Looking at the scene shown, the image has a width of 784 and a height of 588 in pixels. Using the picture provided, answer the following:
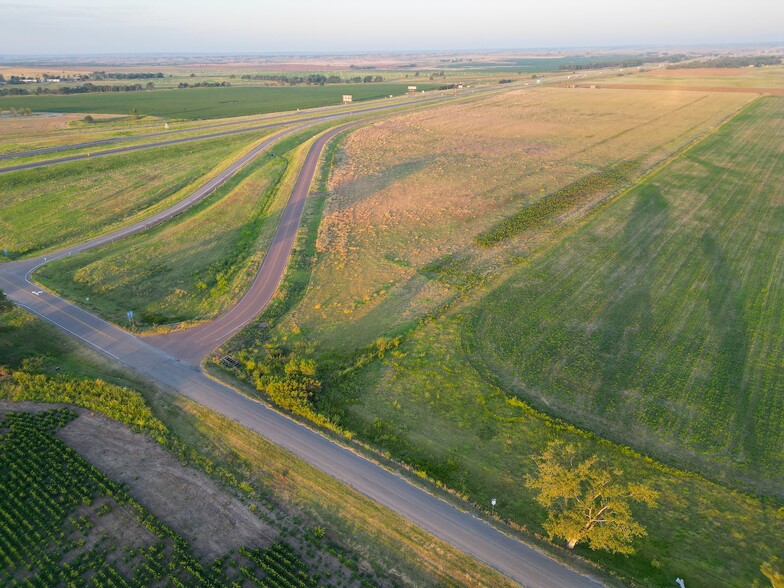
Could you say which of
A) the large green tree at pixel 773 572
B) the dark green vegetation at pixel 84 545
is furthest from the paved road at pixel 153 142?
the large green tree at pixel 773 572

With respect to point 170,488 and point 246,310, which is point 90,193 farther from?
point 170,488

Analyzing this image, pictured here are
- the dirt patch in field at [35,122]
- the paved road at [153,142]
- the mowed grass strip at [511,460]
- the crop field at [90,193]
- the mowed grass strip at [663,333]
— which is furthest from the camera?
the dirt patch in field at [35,122]

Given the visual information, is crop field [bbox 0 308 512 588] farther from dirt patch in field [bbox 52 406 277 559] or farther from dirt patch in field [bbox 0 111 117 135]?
dirt patch in field [bbox 0 111 117 135]

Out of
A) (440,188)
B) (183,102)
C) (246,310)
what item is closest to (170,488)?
(246,310)

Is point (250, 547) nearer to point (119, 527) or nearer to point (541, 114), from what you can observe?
point (119, 527)

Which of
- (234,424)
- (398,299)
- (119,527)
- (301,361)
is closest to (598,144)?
(398,299)

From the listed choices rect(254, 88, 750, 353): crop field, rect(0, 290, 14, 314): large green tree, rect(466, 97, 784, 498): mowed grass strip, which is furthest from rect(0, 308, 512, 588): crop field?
rect(466, 97, 784, 498): mowed grass strip

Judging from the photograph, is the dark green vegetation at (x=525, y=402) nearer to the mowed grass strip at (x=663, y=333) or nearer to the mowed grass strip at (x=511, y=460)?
the mowed grass strip at (x=511, y=460)
